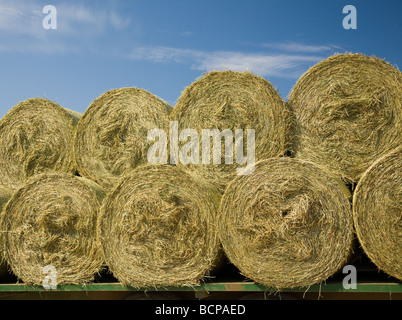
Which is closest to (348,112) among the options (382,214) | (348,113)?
Answer: (348,113)

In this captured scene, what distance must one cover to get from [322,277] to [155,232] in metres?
1.48

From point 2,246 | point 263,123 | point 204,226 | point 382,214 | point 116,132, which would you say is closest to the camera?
point 382,214

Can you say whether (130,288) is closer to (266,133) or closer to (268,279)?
(268,279)

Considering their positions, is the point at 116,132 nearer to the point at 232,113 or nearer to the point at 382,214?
the point at 232,113

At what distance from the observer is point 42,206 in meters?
4.70

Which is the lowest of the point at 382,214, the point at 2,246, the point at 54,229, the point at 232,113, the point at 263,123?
the point at 2,246

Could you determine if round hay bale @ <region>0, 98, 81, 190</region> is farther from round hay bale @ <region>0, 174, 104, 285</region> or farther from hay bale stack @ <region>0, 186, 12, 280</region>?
round hay bale @ <region>0, 174, 104, 285</region>

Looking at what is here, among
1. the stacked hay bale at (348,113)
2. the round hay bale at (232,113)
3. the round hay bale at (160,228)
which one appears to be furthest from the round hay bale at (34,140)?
the stacked hay bale at (348,113)

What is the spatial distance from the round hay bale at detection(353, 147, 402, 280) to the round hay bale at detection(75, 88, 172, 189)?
2.09m

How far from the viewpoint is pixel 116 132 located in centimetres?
506

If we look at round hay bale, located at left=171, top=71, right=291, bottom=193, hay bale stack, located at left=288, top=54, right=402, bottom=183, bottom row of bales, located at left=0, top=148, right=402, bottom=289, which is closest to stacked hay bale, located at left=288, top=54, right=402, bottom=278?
hay bale stack, located at left=288, top=54, right=402, bottom=183

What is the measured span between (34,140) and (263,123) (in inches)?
105

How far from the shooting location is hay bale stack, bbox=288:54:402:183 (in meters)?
4.36
